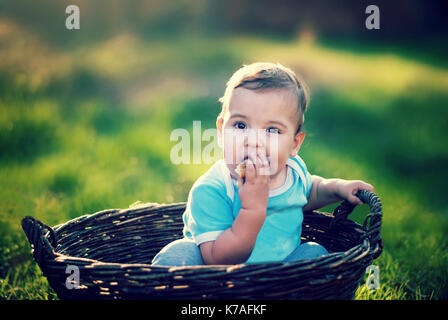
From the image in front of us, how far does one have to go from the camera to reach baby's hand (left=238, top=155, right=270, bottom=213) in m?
1.40

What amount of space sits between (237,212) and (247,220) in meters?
0.20

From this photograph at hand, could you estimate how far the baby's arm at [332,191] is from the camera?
5.66 ft

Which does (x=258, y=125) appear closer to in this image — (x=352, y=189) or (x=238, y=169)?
(x=238, y=169)

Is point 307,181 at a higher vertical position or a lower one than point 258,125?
lower

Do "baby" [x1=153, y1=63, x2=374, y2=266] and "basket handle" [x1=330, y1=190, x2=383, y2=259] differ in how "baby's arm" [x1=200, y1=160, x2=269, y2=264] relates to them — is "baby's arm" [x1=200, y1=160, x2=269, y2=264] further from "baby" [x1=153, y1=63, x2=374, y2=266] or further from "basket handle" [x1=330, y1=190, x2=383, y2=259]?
"basket handle" [x1=330, y1=190, x2=383, y2=259]

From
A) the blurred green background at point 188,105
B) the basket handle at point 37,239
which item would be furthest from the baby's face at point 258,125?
the blurred green background at point 188,105

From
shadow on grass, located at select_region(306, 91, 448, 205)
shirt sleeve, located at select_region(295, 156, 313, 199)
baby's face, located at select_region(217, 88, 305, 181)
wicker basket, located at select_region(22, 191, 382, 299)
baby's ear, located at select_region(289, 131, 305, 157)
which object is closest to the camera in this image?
wicker basket, located at select_region(22, 191, 382, 299)

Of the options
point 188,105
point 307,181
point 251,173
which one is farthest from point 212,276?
point 188,105

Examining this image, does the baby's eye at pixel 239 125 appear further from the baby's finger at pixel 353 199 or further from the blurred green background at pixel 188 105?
the blurred green background at pixel 188 105

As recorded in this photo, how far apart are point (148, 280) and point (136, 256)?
0.83 meters

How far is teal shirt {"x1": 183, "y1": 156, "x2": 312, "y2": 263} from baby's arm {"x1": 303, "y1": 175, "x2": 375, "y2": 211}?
0.09 metres

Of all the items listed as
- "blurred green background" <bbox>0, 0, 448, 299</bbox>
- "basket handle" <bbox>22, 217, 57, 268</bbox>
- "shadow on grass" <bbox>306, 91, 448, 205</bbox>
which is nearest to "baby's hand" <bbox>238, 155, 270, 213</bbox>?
"basket handle" <bbox>22, 217, 57, 268</bbox>

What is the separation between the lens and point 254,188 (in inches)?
55.3

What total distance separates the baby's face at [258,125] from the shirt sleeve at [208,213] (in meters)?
0.11
